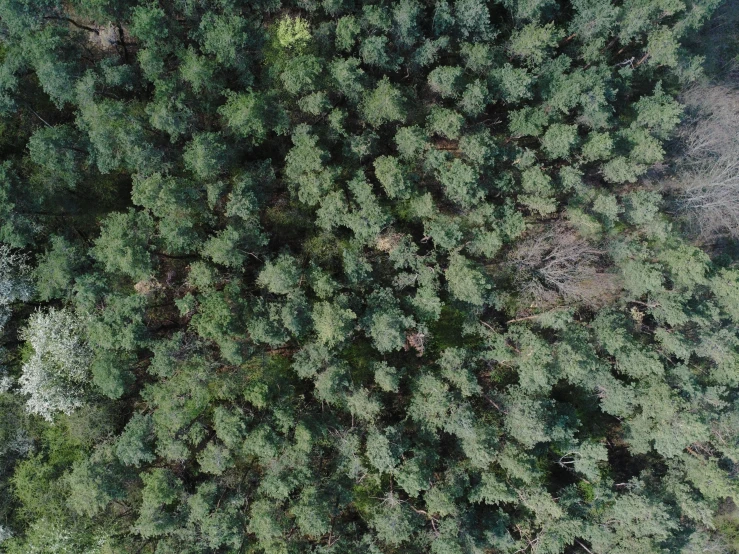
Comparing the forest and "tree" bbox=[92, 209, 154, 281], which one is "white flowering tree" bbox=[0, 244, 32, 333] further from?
"tree" bbox=[92, 209, 154, 281]

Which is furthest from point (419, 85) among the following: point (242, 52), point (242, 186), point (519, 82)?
point (242, 186)

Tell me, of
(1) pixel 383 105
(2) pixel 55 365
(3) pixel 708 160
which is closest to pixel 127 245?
(2) pixel 55 365

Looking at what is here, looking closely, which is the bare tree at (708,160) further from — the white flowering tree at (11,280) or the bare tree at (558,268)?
the white flowering tree at (11,280)

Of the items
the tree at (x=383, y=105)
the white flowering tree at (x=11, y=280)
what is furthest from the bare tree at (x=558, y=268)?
the white flowering tree at (x=11, y=280)

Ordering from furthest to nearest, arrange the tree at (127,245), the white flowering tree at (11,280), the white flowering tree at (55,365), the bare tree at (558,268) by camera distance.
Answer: the bare tree at (558,268) → the white flowering tree at (11,280) → the white flowering tree at (55,365) → the tree at (127,245)

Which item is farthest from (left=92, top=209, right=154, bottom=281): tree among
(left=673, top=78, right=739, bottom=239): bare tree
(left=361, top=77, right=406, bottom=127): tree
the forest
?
(left=673, top=78, right=739, bottom=239): bare tree

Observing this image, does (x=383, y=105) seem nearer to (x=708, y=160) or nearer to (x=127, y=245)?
(x=127, y=245)
